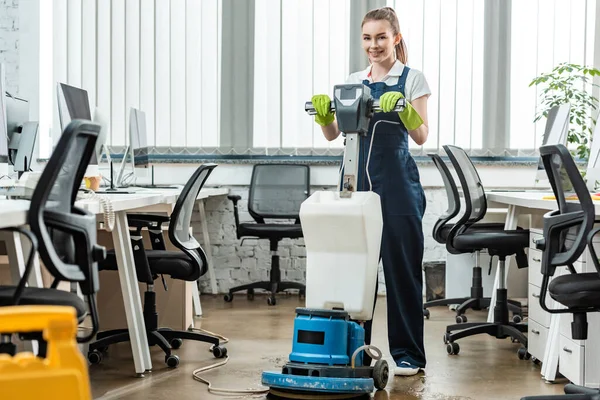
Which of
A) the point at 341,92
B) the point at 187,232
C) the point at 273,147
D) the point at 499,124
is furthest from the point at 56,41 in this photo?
the point at 341,92

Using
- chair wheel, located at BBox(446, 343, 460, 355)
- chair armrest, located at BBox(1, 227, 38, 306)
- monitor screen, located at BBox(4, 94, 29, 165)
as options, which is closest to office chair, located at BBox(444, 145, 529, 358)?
chair wheel, located at BBox(446, 343, 460, 355)

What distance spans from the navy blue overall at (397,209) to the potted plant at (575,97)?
8.35 feet

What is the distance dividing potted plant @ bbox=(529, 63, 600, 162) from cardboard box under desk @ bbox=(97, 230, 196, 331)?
2.81 m

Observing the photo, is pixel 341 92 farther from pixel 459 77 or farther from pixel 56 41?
pixel 56 41

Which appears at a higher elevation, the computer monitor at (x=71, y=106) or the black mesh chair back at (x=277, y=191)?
the computer monitor at (x=71, y=106)

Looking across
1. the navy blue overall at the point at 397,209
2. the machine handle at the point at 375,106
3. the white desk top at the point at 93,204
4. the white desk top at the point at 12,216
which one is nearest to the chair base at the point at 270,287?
the white desk top at the point at 93,204

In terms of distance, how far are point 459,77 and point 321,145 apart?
3.67ft

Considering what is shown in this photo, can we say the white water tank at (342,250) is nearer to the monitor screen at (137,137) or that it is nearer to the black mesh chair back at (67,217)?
the black mesh chair back at (67,217)

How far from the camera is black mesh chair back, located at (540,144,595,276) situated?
2688mm

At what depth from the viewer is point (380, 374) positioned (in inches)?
125

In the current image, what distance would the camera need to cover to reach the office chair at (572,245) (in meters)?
2.69

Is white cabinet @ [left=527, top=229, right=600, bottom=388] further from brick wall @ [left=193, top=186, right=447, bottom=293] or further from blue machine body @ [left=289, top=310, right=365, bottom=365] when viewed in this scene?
brick wall @ [left=193, top=186, right=447, bottom=293]

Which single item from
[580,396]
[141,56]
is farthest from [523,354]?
[141,56]

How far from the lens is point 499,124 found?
6.16 metres
